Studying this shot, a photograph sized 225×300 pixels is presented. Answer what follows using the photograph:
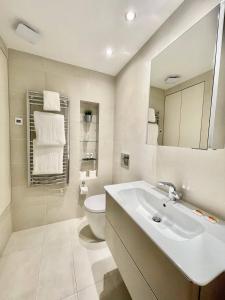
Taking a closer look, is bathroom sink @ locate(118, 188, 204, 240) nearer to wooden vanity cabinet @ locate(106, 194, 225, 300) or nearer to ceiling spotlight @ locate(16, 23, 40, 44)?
wooden vanity cabinet @ locate(106, 194, 225, 300)

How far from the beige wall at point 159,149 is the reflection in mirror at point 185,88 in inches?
2.9

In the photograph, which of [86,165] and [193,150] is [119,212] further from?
[86,165]

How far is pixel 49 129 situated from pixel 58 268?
1.47m

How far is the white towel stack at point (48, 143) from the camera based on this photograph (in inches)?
65.6

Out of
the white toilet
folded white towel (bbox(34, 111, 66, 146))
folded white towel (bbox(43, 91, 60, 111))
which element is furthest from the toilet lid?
folded white towel (bbox(43, 91, 60, 111))

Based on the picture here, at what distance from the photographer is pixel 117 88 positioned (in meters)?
2.11

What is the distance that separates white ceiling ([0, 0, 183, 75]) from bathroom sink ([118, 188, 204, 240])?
1506 millimetres

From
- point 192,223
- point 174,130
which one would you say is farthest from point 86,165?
point 192,223

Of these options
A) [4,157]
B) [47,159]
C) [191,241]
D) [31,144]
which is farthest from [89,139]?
[191,241]

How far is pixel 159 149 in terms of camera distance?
51.5 inches

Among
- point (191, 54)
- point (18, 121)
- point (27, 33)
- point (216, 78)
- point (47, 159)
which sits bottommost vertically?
point (47, 159)

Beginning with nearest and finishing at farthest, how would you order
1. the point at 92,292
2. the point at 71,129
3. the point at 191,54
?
the point at 191,54 < the point at 92,292 < the point at 71,129

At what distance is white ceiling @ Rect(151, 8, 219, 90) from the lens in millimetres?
874

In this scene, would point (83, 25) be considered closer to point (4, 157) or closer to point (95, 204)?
point (4, 157)
